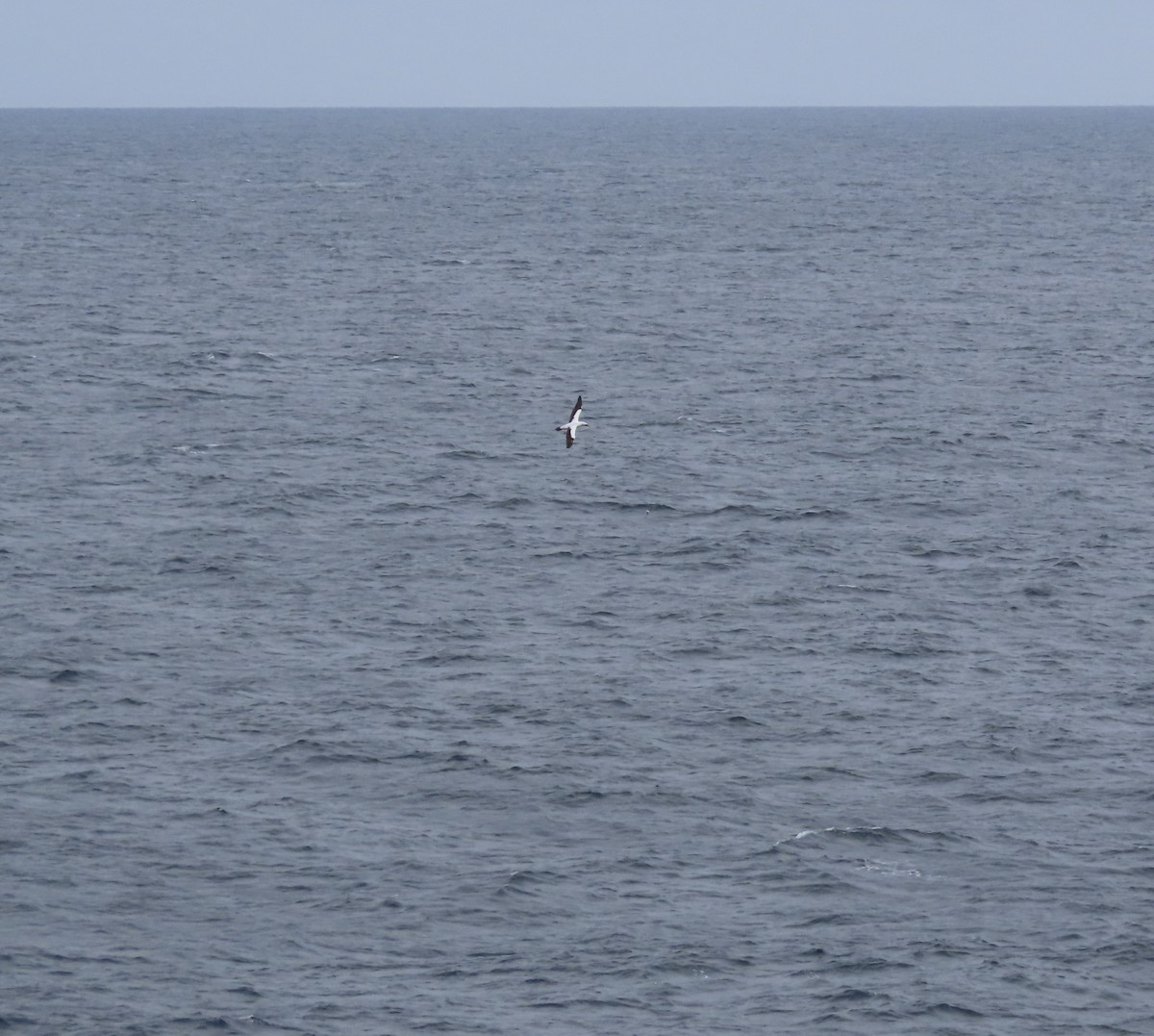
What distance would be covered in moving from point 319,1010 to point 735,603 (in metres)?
30.2

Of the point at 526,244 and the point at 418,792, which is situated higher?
the point at 526,244

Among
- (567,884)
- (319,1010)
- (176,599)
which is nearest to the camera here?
(319,1010)

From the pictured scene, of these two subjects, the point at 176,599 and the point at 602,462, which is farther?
the point at 602,462

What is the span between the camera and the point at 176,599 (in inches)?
2763

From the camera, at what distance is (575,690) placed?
62531 millimetres

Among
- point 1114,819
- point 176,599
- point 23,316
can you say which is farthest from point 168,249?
point 1114,819

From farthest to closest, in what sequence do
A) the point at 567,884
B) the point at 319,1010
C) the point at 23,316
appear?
the point at 23,316, the point at 567,884, the point at 319,1010

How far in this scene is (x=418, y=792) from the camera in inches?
2172

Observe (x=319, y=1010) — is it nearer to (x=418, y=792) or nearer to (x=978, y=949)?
(x=418, y=792)

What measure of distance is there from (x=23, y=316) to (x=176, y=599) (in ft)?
216

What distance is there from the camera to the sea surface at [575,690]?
46406 millimetres

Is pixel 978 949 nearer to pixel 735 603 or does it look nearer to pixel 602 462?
pixel 735 603

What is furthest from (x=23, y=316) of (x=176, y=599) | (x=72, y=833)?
(x=72, y=833)

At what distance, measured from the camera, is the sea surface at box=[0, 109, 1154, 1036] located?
4641 centimetres
